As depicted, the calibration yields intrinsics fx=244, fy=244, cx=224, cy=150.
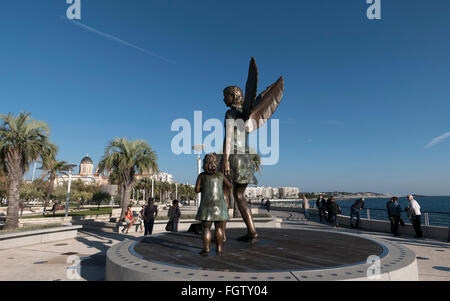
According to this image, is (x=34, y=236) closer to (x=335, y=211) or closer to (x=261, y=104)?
(x=261, y=104)

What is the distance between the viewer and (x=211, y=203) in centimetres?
438

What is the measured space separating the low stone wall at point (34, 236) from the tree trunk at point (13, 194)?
2.94m

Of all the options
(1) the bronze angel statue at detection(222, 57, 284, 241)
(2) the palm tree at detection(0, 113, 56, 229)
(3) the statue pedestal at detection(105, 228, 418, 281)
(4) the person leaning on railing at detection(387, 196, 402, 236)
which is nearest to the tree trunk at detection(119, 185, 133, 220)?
(2) the palm tree at detection(0, 113, 56, 229)

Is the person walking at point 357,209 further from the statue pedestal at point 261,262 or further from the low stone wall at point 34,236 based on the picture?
the low stone wall at point 34,236

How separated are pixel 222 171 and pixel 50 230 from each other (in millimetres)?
9048

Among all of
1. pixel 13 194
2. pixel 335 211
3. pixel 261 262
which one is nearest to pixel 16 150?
pixel 13 194

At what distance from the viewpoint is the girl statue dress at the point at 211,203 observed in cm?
430

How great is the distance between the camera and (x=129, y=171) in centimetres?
1872

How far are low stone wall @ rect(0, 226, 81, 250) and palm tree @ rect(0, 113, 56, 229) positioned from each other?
9.72 ft

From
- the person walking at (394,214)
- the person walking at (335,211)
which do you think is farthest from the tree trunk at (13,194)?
the person walking at (394,214)

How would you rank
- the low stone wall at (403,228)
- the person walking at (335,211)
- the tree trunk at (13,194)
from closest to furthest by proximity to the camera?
1. the low stone wall at (403,228)
2. the tree trunk at (13,194)
3. the person walking at (335,211)

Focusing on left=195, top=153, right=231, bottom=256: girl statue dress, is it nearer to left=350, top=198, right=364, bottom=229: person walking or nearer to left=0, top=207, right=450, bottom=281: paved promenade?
left=0, top=207, right=450, bottom=281: paved promenade

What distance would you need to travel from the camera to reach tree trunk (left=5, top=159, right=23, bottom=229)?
11312 mm
